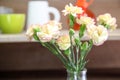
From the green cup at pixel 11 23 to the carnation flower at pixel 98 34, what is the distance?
48cm

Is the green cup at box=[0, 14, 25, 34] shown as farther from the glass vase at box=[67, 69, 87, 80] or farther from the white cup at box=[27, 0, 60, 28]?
the glass vase at box=[67, 69, 87, 80]

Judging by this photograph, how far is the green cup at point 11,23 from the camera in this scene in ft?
3.03

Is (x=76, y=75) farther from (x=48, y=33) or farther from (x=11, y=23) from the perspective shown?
(x=11, y=23)

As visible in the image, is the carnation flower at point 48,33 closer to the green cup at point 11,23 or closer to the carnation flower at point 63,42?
the carnation flower at point 63,42

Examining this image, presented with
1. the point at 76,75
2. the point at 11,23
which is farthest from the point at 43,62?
the point at 76,75

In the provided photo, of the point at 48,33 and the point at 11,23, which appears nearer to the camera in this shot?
the point at 48,33

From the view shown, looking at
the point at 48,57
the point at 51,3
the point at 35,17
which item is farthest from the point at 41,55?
the point at 51,3

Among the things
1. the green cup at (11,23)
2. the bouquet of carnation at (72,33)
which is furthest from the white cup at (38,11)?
the bouquet of carnation at (72,33)

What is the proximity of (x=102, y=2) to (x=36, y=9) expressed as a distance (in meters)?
0.32

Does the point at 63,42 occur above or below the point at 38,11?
below

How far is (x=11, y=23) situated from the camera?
93 centimetres

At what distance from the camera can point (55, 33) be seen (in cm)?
51

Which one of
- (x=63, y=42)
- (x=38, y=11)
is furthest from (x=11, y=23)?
(x=63, y=42)

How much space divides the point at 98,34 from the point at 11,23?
0.50 m
